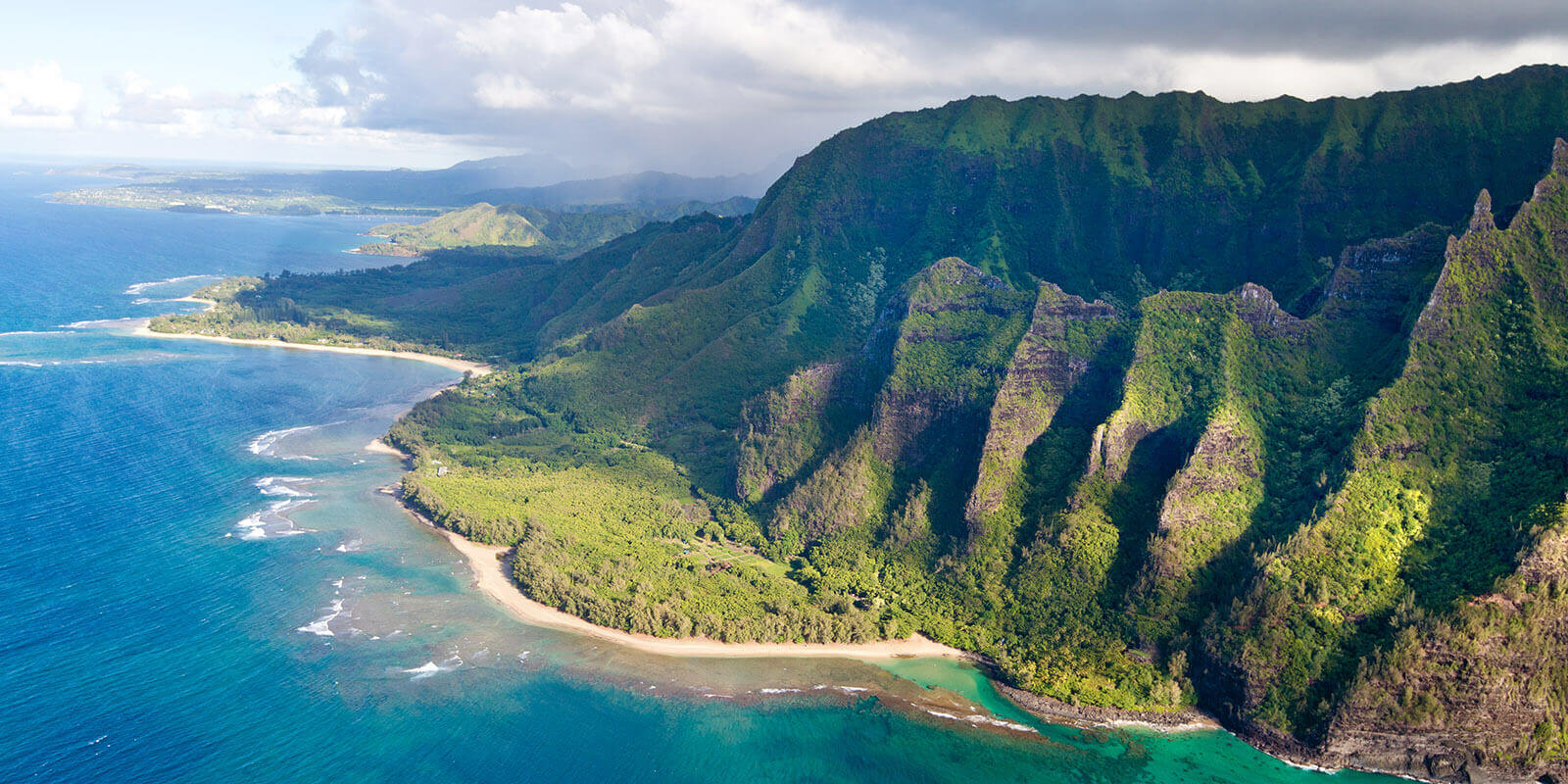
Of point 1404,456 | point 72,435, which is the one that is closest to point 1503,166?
point 1404,456

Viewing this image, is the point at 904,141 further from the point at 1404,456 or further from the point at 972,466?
the point at 1404,456

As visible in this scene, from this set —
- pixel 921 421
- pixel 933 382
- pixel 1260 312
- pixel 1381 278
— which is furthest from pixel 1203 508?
pixel 1381 278

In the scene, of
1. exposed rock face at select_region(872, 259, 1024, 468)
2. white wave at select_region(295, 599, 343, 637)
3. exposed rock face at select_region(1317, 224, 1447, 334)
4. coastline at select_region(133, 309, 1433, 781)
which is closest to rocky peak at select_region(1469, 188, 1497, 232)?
exposed rock face at select_region(1317, 224, 1447, 334)

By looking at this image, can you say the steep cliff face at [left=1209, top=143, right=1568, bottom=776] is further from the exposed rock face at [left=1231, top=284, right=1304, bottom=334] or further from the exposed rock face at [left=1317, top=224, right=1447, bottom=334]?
the exposed rock face at [left=1231, top=284, right=1304, bottom=334]

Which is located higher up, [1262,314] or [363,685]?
[1262,314]

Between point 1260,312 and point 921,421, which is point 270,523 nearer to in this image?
point 921,421

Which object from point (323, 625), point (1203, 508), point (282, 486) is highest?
point (1203, 508)
